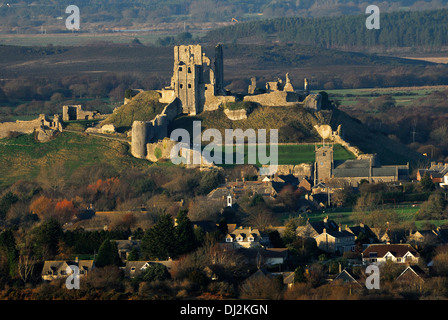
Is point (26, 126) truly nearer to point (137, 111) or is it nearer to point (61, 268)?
point (137, 111)

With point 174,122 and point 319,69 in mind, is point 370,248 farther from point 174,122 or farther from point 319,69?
point 319,69

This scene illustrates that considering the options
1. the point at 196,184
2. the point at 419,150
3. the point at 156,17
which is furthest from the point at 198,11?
the point at 196,184

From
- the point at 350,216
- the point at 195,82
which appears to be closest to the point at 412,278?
the point at 350,216

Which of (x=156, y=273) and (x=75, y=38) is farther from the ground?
(x=156, y=273)

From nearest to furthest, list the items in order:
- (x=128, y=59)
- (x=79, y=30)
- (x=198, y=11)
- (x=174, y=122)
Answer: (x=174, y=122), (x=128, y=59), (x=79, y=30), (x=198, y=11)

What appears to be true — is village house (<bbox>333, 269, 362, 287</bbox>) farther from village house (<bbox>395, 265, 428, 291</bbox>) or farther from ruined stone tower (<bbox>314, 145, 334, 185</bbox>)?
ruined stone tower (<bbox>314, 145, 334, 185</bbox>)

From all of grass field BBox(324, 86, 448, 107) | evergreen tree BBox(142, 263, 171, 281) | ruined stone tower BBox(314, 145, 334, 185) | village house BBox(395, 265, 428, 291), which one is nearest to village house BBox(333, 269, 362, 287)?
village house BBox(395, 265, 428, 291)
